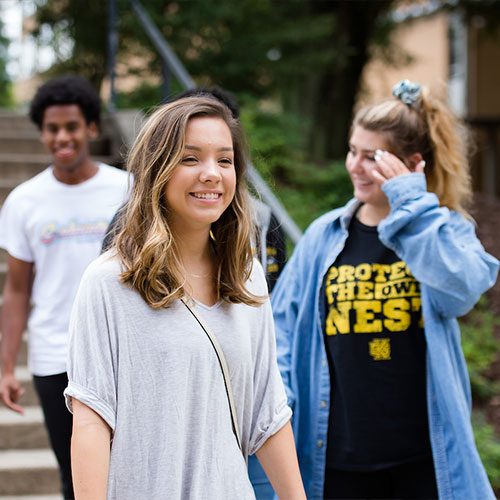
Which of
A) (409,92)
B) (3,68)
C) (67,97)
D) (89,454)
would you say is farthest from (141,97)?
(89,454)

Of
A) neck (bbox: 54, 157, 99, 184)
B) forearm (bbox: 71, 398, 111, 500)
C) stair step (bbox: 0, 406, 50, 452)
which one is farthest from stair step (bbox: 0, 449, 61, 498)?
forearm (bbox: 71, 398, 111, 500)

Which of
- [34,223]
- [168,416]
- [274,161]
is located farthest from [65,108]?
[274,161]

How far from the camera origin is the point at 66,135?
317 centimetres

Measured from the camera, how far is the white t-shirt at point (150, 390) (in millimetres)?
1617

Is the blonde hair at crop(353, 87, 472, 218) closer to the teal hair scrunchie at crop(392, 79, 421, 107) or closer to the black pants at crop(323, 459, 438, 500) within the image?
the teal hair scrunchie at crop(392, 79, 421, 107)

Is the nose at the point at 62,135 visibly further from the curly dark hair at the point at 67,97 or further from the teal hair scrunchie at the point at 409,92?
the teal hair scrunchie at the point at 409,92

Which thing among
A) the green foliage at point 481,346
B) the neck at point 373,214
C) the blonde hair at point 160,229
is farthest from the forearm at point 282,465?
the green foliage at point 481,346

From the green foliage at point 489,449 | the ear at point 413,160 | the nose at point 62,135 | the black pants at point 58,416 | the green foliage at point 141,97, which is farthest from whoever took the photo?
the green foliage at point 141,97

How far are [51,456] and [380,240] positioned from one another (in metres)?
2.57

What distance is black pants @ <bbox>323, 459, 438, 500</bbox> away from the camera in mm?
2502

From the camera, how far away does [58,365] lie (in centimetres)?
285

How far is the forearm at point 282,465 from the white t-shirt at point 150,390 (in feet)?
0.57

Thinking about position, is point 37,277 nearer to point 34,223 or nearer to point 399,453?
point 34,223

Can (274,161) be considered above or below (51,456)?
above
